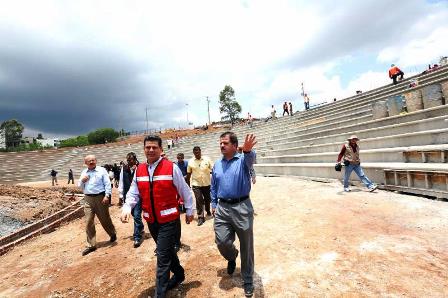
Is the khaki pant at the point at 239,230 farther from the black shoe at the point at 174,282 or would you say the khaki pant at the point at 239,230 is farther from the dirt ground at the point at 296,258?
the black shoe at the point at 174,282

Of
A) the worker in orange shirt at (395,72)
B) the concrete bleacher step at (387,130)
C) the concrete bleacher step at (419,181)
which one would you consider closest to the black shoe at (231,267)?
the concrete bleacher step at (419,181)

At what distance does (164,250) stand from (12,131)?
84749mm

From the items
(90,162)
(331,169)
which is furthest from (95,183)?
(331,169)

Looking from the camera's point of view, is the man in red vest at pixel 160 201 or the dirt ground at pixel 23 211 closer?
the man in red vest at pixel 160 201

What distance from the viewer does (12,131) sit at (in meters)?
70.1

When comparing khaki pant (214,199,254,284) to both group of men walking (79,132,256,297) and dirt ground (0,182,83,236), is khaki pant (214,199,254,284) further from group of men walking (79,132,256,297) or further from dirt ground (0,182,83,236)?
dirt ground (0,182,83,236)

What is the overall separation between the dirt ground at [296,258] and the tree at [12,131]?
79.2 m

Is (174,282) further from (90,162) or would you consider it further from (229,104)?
(229,104)

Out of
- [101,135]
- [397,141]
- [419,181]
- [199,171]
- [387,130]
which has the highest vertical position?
[101,135]

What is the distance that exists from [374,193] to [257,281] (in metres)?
5.49

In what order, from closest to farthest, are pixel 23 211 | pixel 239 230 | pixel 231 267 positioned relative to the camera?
1. pixel 239 230
2. pixel 231 267
3. pixel 23 211

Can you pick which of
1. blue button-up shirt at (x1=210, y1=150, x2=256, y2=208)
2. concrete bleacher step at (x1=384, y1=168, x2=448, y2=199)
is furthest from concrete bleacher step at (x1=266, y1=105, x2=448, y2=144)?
blue button-up shirt at (x1=210, y1=150, x2=256, y2=208)

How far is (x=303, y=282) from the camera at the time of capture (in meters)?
3.56

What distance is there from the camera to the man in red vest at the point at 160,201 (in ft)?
11.0
